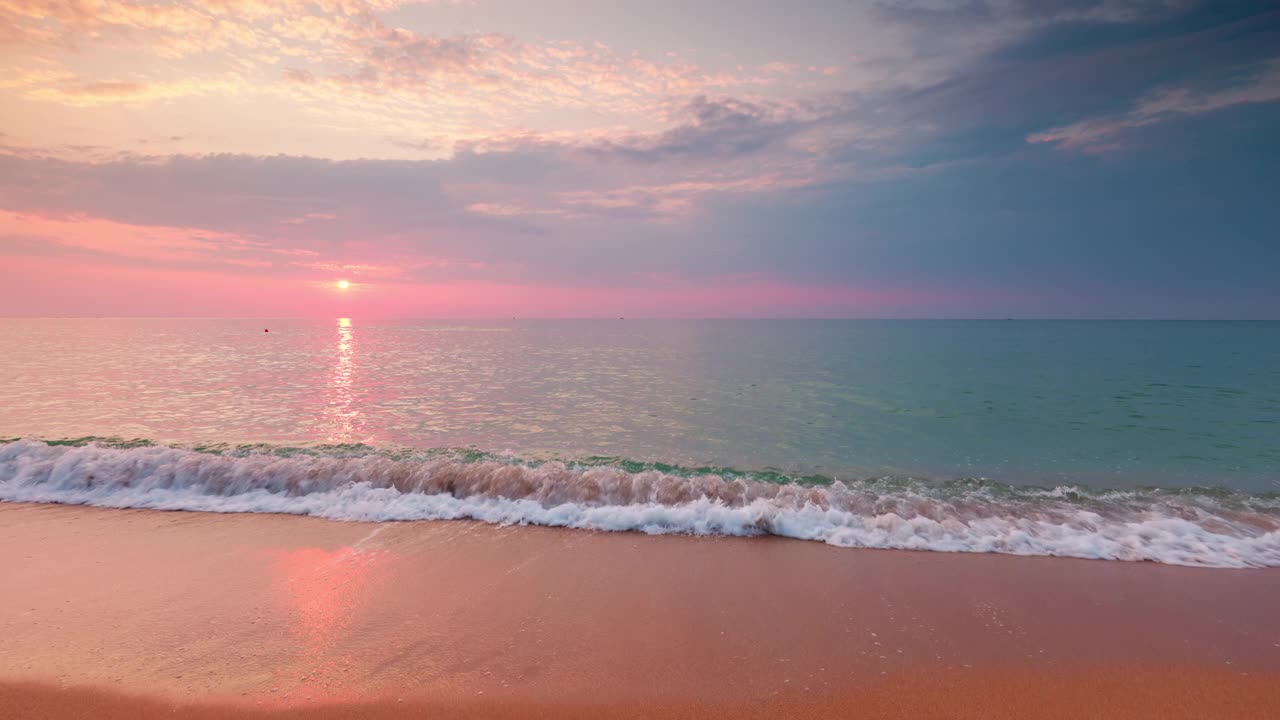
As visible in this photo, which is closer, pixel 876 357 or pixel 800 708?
pixel 800 708

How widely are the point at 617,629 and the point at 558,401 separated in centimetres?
1771

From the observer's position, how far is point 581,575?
23.6 feet

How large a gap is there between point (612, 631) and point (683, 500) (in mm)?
4925

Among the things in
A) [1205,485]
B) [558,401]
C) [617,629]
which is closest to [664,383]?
[558,401]

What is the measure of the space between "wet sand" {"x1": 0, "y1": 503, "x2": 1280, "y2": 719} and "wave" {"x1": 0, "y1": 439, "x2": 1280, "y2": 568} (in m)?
0.69

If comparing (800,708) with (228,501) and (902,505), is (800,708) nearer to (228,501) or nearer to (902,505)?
(902,505)

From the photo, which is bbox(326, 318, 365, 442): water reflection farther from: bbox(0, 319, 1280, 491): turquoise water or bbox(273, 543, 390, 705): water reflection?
bbox(273, 543, 390, 705): water reflection

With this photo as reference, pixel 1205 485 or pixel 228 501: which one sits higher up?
pixel 1205 485

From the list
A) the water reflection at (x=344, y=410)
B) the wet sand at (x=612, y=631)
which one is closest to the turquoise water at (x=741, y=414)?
the water reflection at (x=344, y=410)

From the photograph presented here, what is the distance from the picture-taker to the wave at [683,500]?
8445 mm

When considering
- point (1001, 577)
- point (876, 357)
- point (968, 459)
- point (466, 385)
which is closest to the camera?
point (1001, 577)

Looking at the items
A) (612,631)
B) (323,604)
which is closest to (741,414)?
(612,631)

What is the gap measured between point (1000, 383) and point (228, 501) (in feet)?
114

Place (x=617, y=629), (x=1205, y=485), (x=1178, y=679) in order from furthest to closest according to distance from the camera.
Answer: (x=1205, y=485) → (x=617, y=629) → (x=1178, y=679)
